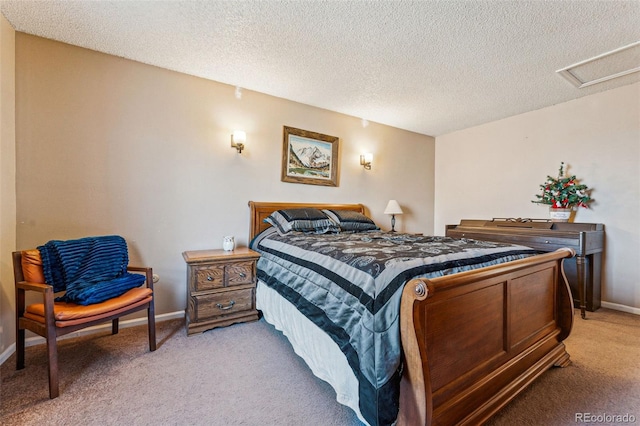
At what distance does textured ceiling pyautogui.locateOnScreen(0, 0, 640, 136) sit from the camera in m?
1.87

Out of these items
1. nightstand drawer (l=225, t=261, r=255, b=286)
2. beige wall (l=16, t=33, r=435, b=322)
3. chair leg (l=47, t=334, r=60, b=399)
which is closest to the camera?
chair leg (l=47, t=334, r=60, b=399)

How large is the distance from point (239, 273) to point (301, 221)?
81 centimetres

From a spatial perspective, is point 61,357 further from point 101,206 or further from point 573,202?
point 573,202

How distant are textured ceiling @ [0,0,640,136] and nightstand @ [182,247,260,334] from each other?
6.02ft

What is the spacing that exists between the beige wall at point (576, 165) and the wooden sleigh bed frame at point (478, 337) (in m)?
1.93

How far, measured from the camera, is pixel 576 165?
329 cm

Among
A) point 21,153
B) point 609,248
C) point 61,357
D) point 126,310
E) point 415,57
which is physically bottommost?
point 61,357

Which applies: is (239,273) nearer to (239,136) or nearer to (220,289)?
(220,289)

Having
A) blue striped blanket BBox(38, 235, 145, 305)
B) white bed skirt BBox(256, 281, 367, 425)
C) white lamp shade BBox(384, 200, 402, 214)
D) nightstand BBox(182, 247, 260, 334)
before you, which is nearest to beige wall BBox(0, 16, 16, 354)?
blue striped blanket BBox(38, 235, 145, 305)

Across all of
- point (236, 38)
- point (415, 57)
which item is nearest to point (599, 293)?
point (415, 57)

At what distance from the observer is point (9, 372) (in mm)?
1738

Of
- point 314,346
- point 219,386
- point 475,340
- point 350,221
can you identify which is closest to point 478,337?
point 475,340

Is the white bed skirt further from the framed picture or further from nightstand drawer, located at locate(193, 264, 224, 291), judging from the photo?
the framed picture

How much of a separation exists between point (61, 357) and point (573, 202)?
16.9ft
